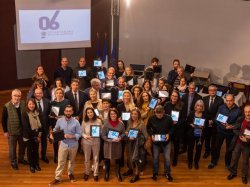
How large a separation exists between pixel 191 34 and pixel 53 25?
3760 mm

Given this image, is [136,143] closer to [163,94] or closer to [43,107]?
[163,94]

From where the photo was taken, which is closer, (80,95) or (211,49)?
(80,95)

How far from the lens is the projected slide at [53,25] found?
955 centimetres

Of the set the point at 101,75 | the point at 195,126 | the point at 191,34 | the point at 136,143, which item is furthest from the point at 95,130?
the point at 191,34

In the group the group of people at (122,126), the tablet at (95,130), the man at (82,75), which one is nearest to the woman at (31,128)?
the group of people at (122,126)

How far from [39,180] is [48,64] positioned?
19.7 feet

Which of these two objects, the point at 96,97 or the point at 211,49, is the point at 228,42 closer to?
the point at 211,49

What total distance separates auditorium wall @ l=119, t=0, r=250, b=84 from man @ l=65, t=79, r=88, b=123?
456cm

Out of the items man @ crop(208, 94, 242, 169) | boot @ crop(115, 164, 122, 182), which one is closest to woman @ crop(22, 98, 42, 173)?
boot @ crop(115, 164, 122, 182)

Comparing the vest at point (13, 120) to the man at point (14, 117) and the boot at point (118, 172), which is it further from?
the boot at point (118, 172)

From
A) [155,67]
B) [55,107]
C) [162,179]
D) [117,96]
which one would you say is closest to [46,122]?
[55,107]

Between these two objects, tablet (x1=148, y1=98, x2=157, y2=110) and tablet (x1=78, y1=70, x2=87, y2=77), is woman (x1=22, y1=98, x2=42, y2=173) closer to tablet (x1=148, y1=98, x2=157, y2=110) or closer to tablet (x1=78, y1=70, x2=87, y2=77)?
tablet (x1=148, y1=98, x2=157, y2=110)

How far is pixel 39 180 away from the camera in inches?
251

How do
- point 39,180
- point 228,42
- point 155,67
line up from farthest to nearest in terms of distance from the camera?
1. point 228,42
2. point 155,67
3. point 39,180
